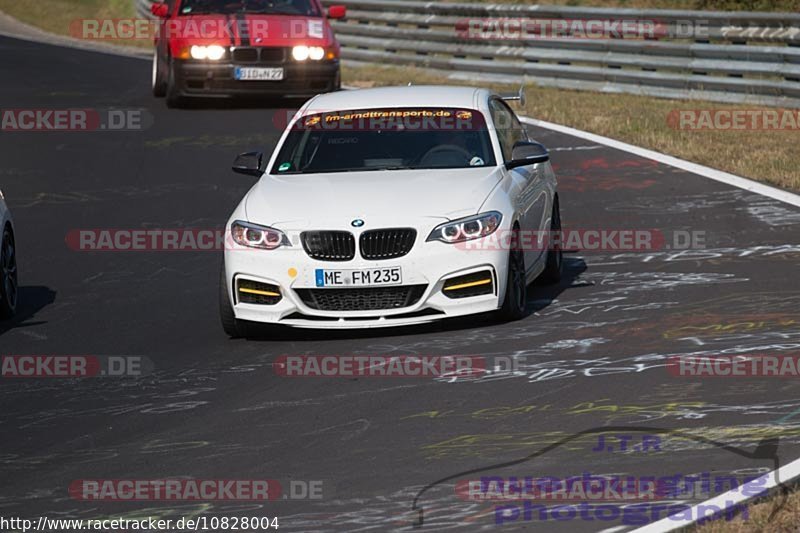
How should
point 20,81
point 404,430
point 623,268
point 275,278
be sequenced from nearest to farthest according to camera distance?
1. point 404,430
2. point 275,278
3. point 623,268
4. point 20,81

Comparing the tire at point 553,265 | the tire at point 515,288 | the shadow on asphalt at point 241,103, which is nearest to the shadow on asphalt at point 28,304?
the tire at point 515,288

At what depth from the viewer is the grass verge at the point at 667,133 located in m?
17.4

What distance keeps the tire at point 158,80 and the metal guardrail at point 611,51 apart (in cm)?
518

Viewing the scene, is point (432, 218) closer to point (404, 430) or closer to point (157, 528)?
point (404, 430)

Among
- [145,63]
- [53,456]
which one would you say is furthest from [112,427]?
[145,63]

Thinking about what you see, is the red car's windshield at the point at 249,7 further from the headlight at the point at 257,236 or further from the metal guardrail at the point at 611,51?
the headlight at the point at 257,236

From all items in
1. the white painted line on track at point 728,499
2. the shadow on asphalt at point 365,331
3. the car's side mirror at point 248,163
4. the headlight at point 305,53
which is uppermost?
the car's side mirror at point 248,163

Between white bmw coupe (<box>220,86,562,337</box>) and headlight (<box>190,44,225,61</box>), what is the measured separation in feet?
35.5

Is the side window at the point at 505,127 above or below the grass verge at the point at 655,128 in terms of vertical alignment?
above

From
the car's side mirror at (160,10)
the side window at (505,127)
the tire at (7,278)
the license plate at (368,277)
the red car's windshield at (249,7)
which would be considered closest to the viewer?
the license plate at (368,277)

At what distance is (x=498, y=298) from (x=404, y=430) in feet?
8.41

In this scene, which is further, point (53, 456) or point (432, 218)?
point (432, 218)

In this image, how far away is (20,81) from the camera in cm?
2670

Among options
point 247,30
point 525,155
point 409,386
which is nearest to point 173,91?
point 247,30
